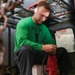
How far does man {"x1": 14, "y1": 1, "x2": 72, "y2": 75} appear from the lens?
136 cm

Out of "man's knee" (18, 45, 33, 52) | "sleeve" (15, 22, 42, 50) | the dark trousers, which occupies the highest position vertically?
"sleeve" (15, 22, 42, 50)

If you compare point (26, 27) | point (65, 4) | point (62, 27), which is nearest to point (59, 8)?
point (65, 4)

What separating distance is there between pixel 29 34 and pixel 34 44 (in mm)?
161

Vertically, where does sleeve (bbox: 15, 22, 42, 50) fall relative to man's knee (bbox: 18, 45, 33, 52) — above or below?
above

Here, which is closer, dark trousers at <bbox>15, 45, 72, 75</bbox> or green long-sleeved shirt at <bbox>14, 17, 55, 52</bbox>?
dark trousers at <bbox>15, 45, 72, 75</bbox>

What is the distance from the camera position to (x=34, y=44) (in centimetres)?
144

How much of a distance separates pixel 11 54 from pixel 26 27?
1725mm

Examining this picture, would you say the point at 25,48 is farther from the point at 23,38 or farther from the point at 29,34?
the point at 29,34

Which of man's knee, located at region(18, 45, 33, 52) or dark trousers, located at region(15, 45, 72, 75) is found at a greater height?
man's knee, located at region(18, 45, 33, 52)

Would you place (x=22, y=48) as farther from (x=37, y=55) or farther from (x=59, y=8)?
(x=59, y=8)

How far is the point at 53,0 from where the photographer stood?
2043mm

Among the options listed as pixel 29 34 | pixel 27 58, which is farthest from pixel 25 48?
pixel 29 34

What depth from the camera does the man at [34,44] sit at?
4.46 ft

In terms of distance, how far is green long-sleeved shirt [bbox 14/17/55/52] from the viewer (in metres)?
1.45
